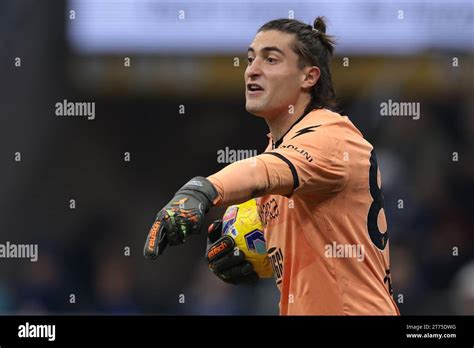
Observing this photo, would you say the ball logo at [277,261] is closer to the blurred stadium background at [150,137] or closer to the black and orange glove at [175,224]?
the black and orange glove at [175,224]

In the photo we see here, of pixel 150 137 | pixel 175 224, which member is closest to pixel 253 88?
pixel 175 224

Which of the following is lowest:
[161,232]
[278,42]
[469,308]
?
[469,308]

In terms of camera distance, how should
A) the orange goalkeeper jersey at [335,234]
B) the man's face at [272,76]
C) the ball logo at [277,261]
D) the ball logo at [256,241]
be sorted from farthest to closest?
the ball logo at [256,241] → the man's face at [272,76] → the ball logo at [277,261] → the orange goalkeeper jersey at [335,234]

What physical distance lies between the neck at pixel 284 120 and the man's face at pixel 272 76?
0.03 metres

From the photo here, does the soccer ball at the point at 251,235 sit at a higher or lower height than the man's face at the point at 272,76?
lower

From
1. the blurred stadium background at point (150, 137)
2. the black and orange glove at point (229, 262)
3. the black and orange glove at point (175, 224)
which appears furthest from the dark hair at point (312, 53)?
the blurred stadium background at point (150, 137)

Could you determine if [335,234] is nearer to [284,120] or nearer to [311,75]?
[284,120]

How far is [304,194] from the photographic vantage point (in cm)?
566

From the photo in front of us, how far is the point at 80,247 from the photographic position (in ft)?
41.7

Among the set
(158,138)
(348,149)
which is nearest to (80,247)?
(158,138)

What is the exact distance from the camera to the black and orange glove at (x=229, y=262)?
21.6 ft

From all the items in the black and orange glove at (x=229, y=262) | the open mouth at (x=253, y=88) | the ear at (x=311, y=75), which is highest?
the ear at (x=311, y=75)
